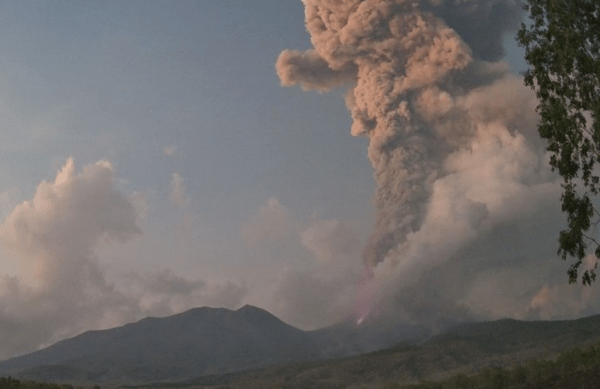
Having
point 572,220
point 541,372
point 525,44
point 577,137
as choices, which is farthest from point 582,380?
point 541,372

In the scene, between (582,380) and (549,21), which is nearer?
(549,21)

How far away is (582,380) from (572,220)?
15.7 m

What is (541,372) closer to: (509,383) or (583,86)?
(509,383)

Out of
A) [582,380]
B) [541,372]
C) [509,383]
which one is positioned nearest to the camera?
[582,380]

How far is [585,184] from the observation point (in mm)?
31812

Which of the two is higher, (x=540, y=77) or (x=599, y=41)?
(x=599, y=41)

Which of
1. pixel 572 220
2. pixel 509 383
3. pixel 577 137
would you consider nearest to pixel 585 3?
pixel 577 137

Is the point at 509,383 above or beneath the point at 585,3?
beneath

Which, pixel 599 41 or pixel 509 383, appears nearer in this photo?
pixel 599 41

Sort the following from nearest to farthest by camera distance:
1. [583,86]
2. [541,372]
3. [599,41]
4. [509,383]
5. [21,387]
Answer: [583,86], [599,41], [21,387], [541,372], [509,383]

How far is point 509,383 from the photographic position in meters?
80.7

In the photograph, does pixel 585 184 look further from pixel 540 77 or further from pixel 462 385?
pixel 462 385

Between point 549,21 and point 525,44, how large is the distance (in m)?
1.63

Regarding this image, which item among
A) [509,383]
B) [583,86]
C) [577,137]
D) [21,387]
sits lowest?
[509,383]
